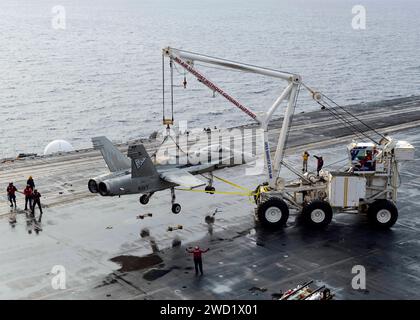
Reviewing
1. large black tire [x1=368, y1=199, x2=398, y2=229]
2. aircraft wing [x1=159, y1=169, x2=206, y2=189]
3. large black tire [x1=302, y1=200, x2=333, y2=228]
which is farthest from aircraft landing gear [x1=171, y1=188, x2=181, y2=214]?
large black tire [x1=368, y1=199, x2=398, y2=229]

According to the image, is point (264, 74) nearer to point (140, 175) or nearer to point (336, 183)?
point (336, 183)

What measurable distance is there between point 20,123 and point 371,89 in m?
62.1

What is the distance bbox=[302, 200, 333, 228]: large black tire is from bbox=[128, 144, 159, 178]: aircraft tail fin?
814cm

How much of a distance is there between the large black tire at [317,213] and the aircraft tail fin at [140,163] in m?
8.14

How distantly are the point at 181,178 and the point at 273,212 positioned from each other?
501 centimetres

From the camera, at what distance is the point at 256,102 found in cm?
9319

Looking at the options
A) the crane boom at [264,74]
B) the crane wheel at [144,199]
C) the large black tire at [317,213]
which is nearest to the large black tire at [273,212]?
the large black tire at [317,213]

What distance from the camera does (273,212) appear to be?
3086 centimetres

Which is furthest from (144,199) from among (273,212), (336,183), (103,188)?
(336,183)

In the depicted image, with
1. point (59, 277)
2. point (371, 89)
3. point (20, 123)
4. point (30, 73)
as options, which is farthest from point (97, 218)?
point (30, 73)

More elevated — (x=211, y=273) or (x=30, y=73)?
(x=30, y=73)

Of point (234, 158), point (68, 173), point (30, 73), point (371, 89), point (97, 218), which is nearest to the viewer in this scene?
point (97, 218)

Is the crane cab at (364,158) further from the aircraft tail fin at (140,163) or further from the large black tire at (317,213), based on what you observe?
the aircraft tail fin at (140,163)

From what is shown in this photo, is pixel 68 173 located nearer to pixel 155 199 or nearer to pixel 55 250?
pixel 155 199
